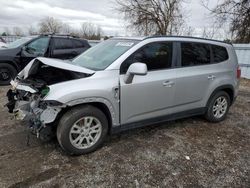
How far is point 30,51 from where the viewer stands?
7.82 meters

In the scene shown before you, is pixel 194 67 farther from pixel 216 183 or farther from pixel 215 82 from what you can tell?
pixel 216 183

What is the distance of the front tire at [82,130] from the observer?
314 centimetres

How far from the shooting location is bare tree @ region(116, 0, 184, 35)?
1938 cm

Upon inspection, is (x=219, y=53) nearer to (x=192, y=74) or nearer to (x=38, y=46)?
(x=192, y=74)

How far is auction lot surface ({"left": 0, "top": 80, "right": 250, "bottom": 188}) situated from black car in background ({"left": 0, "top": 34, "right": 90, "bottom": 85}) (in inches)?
145

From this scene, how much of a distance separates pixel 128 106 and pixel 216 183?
5.09 feet

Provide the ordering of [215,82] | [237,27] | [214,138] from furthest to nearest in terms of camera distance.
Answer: [237,27] < [215,82] < [214,138]

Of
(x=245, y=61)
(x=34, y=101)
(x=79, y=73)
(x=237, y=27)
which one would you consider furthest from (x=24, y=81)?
(x=237, y=27)

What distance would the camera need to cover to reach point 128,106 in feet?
11.7

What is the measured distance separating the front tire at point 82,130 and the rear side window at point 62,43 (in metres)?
5.45

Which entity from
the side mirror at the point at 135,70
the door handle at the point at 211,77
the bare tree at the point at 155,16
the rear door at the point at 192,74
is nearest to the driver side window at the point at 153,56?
the side mirror at the point at 135,70

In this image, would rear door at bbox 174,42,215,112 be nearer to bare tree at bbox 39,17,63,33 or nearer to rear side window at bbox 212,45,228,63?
rear side window at bbox 212,45,228,63

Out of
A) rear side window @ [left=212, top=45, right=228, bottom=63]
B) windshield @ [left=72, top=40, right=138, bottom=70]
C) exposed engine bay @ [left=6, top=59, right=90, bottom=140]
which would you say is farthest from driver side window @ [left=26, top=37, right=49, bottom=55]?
rear side window @ [left=212, top=45, right=228, bottom=63]

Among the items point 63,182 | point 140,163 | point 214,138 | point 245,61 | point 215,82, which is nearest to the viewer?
point 63,182
